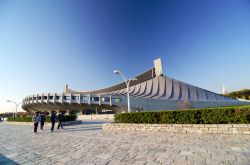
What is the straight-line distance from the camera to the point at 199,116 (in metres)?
8.77

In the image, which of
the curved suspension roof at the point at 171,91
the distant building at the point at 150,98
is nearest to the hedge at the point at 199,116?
the distant building at the point at 150,98

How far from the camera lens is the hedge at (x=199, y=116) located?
25.2 ft

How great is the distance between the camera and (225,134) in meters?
7.48

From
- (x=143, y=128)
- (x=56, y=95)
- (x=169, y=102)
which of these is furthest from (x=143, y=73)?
(x=143, y=128)

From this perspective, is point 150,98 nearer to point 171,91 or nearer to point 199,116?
point 171,91

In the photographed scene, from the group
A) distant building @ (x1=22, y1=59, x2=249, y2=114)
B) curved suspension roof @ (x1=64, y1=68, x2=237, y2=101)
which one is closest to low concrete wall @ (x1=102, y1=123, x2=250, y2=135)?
distant building @ (x1=22, y1=59, x2=249, y2=114)

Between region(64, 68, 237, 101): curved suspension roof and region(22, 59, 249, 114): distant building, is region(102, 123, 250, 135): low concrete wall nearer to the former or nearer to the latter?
region(22, 59, 249, 114): distant building

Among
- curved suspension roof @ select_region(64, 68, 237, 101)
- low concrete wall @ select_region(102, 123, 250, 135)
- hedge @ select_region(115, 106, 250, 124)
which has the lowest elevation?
low concrete wall @ select_region(102, 123, 250, 135)

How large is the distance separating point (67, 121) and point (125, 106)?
29.1 m

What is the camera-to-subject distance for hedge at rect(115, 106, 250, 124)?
7668mm

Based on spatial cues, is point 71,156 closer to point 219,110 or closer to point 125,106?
point 219,110

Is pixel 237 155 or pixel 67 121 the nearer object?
pixel 237 155

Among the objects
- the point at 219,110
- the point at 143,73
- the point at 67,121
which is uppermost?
the point at 143,73

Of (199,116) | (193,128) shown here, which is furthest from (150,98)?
(193,128)
